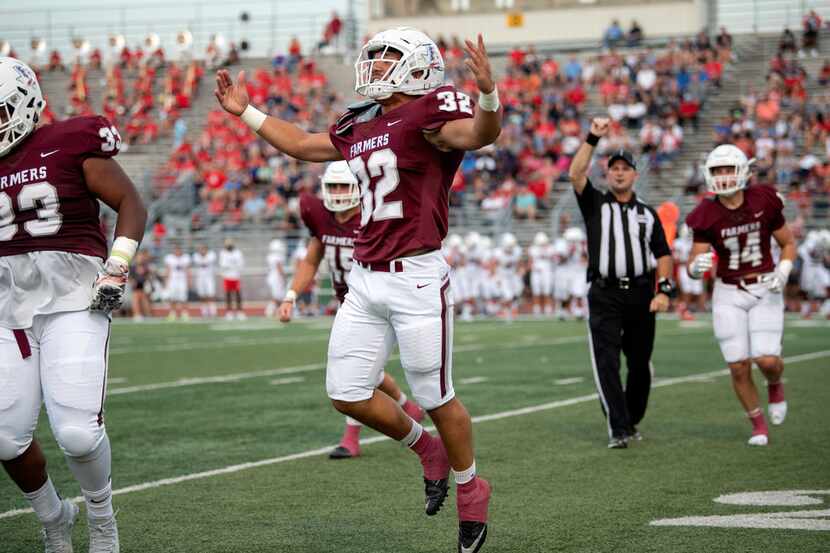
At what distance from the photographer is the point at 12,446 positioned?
462 cm

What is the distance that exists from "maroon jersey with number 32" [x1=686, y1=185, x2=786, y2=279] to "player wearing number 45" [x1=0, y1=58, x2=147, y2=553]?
4411mm

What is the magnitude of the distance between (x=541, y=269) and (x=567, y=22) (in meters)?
10.9

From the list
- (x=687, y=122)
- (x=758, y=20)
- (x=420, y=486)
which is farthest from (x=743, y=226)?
A: (x=758, y=20)

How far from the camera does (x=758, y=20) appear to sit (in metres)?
32.0

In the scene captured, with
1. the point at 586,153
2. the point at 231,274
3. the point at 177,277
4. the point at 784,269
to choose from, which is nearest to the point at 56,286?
the point at 586,153

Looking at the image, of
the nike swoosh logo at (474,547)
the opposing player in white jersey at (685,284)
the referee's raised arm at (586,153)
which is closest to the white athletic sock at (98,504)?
the nike swoosh logo at (474,547)

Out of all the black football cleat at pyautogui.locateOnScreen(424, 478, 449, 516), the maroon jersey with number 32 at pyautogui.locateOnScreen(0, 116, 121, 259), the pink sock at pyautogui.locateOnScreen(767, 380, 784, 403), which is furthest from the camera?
the pink sock at pyautogui.locateOnScreen(767, 380, 784, 403)

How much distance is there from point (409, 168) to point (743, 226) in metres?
3.82

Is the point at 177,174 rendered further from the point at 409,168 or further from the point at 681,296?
the point at 409,168

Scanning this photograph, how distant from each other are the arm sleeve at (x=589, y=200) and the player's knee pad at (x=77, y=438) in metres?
4.40

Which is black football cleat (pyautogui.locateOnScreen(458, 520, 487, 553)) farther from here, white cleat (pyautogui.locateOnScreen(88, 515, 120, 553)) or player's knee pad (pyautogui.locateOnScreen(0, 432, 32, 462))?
player's knee pad (pyautogui.locateOnScreen(0, 432, 32, 462))

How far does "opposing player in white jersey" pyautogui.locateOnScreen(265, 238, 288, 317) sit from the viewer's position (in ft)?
88.3

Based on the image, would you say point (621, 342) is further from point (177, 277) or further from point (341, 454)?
point (177, 277)

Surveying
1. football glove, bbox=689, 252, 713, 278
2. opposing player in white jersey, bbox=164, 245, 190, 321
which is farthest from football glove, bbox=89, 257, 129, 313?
opposing player in white jersey, bbox=164, 245, 190, 321
